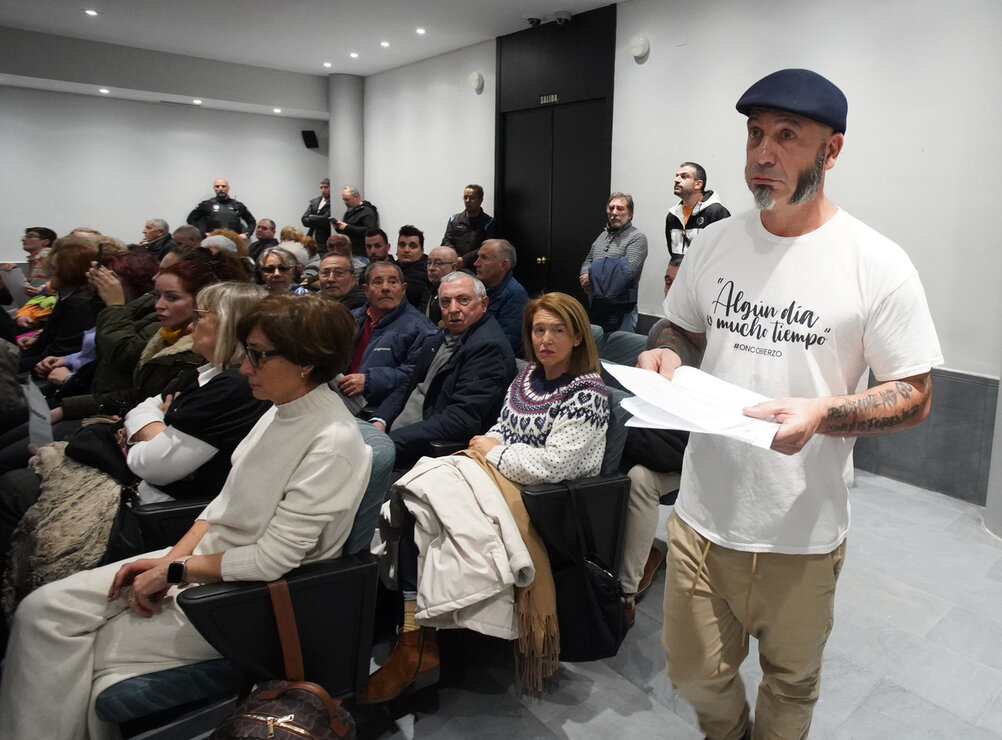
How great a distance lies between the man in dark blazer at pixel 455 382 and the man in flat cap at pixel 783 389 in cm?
120

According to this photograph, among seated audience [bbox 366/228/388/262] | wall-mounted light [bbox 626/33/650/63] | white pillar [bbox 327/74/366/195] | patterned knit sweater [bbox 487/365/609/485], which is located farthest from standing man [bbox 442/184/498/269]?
patterned knit sweater [bbox 487/365/609/485]

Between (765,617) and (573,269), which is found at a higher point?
(573,269)

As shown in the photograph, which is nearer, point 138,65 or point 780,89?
point 780,89

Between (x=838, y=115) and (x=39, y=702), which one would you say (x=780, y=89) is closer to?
(x=838, y=115)

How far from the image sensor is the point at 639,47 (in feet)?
19.0

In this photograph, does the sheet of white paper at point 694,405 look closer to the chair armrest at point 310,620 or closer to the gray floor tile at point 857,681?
the chair armrest at point 310,620

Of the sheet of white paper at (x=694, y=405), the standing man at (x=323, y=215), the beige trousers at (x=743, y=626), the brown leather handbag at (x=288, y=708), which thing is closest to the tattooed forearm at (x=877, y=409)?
the sheet of white paper at (x=694, y=405)

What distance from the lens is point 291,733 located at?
4.47 ft

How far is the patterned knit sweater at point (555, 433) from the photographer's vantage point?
2062mm

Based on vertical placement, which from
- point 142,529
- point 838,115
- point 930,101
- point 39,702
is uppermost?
point 930,101

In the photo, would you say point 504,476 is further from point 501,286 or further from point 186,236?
point 186,236

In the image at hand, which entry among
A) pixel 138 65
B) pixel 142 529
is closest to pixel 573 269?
pixel 142 529

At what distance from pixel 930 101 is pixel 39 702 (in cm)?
475

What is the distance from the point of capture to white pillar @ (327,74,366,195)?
10070 millimetres
